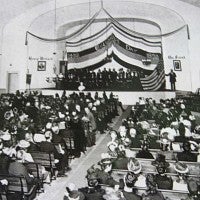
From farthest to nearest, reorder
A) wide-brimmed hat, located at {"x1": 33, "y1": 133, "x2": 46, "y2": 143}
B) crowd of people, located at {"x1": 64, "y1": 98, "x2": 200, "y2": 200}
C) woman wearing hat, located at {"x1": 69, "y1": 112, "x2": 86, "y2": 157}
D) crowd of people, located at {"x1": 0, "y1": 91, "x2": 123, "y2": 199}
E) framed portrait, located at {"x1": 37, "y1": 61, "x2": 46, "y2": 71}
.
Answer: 1. framed portrait, located at {"x1": 37, "y1": 61, "x2": 46, "y2": 71}
2. woman wearing hat, located at {"x1": 69, "y1": 112, "x2": 86, "y2": 157}
3. wide-brimmed hat, located at {"x1": 33, "y1": 133, "x2": 46, "y2": 143}
4. crowd of people, located at {"x1": 0, "y1": 91, "x2": 123, "y2": 199}
5. crowd of people, located at {"x1": 64, "y1": 98, "x2": 200, "y2": 200}

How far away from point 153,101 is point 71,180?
3.14m

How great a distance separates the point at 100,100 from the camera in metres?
7.82

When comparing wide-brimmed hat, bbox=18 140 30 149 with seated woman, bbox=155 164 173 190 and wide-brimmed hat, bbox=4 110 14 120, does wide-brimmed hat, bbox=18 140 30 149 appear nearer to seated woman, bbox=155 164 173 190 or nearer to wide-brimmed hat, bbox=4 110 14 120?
wide-brimmed hat, bbox=4 110 14 120

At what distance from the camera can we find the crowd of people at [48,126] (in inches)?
191

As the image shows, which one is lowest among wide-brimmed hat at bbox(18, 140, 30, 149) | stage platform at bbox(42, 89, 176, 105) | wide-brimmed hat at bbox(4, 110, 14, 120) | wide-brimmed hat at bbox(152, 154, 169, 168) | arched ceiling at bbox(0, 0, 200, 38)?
wide-brimmed hat at bbox(152, 154, 169, 168)

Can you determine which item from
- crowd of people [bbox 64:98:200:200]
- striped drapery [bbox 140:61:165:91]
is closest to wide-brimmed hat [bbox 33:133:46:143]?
crowd of people [bbox 64:98:200:200]

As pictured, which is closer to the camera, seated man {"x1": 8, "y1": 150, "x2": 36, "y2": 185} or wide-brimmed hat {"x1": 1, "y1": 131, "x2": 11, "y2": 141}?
seated man {"x1": 8, "y1": 150, "x2": 36, "y2": 185}

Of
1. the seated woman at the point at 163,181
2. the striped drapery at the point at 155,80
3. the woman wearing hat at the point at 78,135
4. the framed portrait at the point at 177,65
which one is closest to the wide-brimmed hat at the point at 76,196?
the seated woman at the point at 163,181

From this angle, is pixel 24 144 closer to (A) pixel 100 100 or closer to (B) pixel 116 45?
(A) pixel 100 100

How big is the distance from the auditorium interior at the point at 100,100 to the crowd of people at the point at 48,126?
0.08 ft

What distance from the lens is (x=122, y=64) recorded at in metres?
9.12

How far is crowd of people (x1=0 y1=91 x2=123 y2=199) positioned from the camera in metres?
4.85

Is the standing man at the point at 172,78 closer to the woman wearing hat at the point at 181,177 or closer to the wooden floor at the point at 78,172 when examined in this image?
→ the wooden floor at the point at 78,172

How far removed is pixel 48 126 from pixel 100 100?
2.18m
